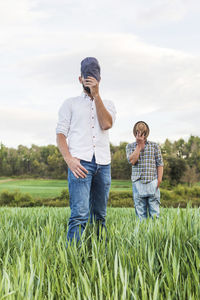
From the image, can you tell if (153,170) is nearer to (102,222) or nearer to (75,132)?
(102,222)

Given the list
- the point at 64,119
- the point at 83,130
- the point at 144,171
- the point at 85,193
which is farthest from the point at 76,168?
the point at 144,171

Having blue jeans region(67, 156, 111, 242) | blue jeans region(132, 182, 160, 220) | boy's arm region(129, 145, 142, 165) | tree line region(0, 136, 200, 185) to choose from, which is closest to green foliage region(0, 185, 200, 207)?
tree line region(0, 136, 200, 185)

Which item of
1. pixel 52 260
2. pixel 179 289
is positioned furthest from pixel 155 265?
pixel 52 260

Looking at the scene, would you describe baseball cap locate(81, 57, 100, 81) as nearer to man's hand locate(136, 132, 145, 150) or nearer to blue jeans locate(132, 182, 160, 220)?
man's hand locate(136, 132, 145, 150)

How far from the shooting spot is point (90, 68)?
102 inches

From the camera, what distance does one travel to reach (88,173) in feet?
8.43

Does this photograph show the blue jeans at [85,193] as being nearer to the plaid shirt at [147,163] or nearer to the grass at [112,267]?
the grass at [112,267]

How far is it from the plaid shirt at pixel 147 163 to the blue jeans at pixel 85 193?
1.35 metres

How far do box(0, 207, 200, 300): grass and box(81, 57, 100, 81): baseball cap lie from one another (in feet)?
4.46

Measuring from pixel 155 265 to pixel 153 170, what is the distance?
7.28ft

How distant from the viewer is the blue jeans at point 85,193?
99.3 inches

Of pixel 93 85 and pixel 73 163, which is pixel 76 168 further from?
pixel 93 85

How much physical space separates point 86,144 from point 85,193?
44 centimetres

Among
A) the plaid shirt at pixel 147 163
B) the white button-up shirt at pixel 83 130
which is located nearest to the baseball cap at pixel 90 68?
the white button-up shirt at pixel 83 130
